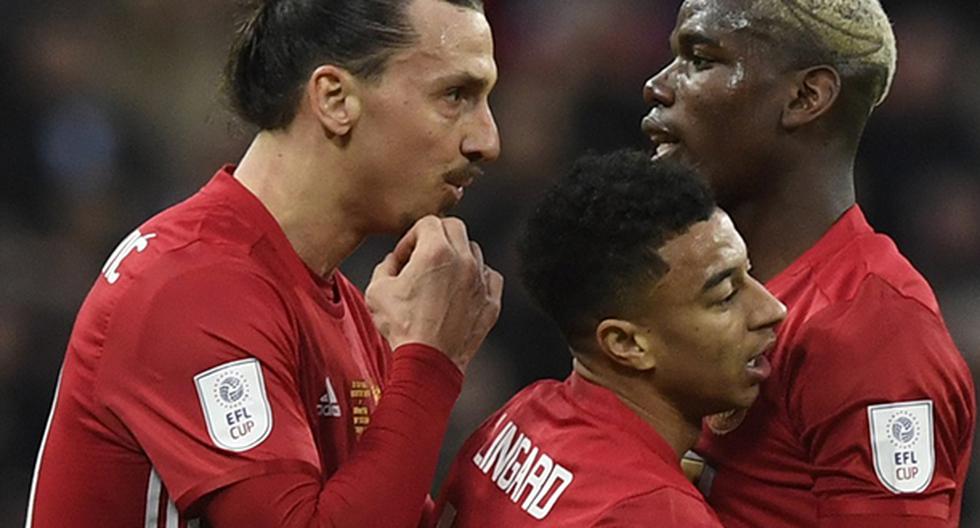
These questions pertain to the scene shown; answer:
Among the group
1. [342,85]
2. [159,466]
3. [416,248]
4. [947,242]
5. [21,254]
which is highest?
[342,85]

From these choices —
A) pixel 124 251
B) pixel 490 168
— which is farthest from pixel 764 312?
pixel 490 168

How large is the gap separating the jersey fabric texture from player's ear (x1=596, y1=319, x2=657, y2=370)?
282mm

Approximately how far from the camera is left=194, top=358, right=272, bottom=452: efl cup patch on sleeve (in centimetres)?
304

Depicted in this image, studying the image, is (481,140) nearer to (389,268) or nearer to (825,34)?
(389,268)

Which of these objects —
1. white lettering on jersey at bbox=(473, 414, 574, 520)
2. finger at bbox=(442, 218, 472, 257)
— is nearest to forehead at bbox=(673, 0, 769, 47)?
finger at bbox=(442, 218, 472, 257)

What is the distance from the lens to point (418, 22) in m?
3.43

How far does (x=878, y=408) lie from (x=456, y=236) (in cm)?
82

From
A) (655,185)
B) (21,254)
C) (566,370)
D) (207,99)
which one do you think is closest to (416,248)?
(655,185)

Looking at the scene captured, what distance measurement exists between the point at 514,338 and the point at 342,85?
3.87 m

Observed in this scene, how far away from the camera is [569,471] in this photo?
2998mm

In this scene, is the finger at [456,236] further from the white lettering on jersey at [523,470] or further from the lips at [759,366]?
the lips at [759,366]

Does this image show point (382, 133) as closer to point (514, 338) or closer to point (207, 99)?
point (514, 338)

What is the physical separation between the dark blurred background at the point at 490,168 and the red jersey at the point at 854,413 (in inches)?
147

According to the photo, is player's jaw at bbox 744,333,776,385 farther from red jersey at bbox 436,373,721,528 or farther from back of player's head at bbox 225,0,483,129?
back of player's head at bbox 225,0,483,129
